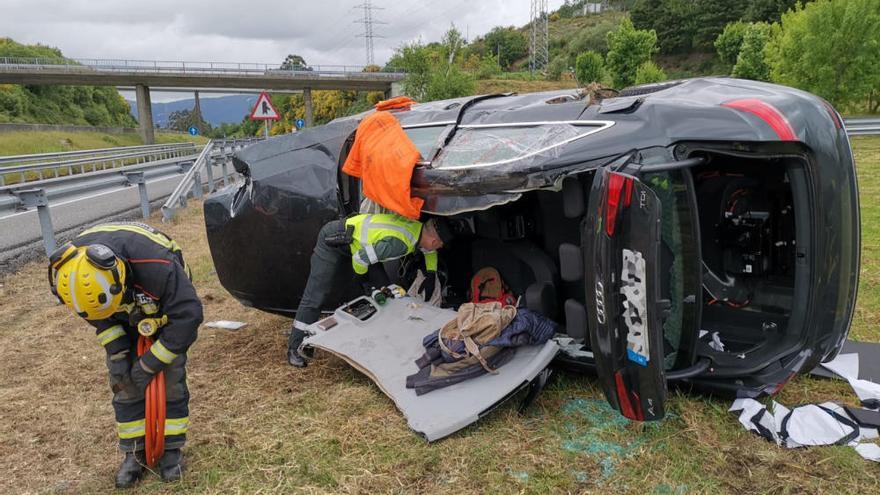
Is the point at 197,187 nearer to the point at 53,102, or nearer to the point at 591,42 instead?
the point at 53,102

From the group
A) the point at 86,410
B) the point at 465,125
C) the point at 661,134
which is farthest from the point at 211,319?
the point at 661,134

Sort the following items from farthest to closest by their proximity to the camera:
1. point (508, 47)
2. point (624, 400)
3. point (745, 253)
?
1. point (508, 47)
2. point (745, 253)
3. point (624, 400)

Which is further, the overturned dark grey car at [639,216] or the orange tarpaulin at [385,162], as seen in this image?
the orange tarpaulin at [385,162]

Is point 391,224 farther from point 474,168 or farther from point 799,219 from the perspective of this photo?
point 799,219

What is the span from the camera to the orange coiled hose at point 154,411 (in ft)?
9.57

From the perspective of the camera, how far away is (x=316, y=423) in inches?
134

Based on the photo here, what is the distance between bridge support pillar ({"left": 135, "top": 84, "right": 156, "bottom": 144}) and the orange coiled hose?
174 ft

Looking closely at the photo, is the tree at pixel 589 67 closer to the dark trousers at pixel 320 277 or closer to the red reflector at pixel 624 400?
the dark trousers at pixel 320 277

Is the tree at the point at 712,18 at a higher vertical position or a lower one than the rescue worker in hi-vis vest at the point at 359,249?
higher

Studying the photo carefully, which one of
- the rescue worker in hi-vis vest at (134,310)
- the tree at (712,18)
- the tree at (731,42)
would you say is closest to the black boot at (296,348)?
the rescue worker in hi-vis vest at (134,310)

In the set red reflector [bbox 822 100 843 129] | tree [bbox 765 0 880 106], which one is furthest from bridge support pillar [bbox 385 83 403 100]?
red reflector [bbox 822 100 843 129]

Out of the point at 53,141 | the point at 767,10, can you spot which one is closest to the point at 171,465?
the point at 53,141

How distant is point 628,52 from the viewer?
142 ft

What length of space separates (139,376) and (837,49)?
27.5 m
